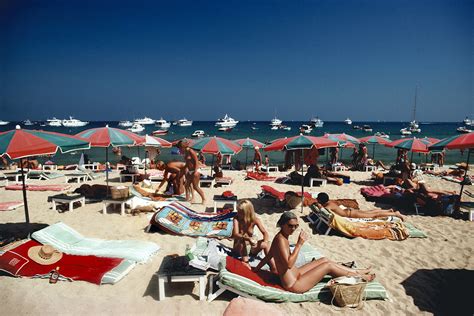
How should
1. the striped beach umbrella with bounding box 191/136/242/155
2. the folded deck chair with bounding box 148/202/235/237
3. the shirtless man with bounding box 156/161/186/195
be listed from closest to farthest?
the folded deck chair with bounding box 148/202/235/237
the shirtless man with bounding box 156/161/186/195
the striped beach umbrella with bounding box 191/136/242/155

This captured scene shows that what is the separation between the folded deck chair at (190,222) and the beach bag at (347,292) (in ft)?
8.36

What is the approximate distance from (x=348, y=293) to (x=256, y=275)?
48.7 inches

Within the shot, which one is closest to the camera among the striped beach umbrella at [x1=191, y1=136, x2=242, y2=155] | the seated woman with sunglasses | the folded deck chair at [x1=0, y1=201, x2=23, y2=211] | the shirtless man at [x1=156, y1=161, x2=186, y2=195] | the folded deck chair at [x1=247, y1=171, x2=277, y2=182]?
the seated woman with sunglasses

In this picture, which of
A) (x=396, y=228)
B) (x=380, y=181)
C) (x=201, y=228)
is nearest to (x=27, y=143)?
(x=201, y=228)

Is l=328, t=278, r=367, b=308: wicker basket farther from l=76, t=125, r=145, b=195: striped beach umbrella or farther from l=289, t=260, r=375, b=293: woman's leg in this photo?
l=76, t=125, r=145, b=195: striped beach umbrella

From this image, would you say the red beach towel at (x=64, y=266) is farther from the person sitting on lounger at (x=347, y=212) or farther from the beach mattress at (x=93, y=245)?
the person sitting on lounger at (x=347, y=212)

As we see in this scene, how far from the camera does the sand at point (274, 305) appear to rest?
3.71 meters

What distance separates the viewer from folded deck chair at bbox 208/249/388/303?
3.73m

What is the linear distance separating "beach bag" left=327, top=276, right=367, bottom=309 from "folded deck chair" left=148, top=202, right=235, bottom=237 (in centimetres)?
255

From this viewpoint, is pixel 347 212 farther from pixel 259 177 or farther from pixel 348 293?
pixel 259 177

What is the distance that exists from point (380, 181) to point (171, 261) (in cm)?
1095

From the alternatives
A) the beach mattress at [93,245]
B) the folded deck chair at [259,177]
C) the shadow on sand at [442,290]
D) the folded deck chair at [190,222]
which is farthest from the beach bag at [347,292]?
Result: the folded deck chair at [259,177]

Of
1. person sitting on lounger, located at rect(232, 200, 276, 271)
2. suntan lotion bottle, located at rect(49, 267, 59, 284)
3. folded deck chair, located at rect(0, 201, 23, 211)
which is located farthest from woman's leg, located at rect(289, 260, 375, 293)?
folded deck chair, located at rect(0, 201, 23, 211)

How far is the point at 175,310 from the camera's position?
145 inches
